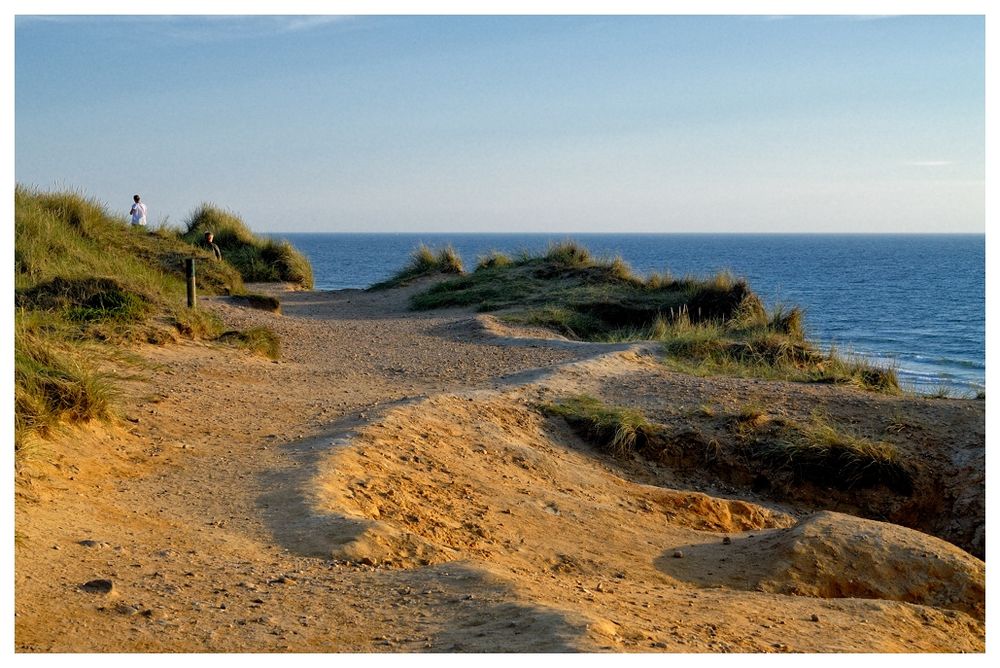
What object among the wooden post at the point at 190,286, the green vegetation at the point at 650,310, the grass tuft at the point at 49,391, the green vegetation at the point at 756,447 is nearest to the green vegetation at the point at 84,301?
the grass tuft at the point at 49,391

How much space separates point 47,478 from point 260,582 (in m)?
1.96

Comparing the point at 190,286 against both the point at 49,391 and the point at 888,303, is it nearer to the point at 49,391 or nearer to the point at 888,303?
the point at 49,391

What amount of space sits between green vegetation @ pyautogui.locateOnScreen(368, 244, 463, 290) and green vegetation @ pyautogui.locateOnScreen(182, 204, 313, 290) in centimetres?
221

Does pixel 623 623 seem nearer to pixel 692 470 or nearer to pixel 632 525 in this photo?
pixel 632 525

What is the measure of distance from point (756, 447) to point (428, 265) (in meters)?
16.3

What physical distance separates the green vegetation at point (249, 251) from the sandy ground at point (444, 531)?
13067mm

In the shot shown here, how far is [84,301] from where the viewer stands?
11.8 m

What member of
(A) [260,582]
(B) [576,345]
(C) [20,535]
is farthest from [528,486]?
(B) [576,345]

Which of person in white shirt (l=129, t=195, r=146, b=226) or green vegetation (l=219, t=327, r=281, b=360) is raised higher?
person in white shirt (l=129, t=195, r=146, b=226)

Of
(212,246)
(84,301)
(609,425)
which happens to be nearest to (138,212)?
(212,246)

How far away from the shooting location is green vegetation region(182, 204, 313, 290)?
24.2 metres

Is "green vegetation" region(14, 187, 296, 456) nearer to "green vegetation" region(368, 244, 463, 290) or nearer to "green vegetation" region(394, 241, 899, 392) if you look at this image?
"green vegetation" region(368, 244, 463, 290)

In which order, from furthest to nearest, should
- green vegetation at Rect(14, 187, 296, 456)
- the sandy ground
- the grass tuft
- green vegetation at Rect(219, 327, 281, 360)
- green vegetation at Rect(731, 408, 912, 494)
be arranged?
green vegetation at Rect(219, 327, 281, 360), green vegetation at Rect(731, 408, 912, 494), green vegetation at Rect(14, 187, 296, 456), the grass tuft, the sandy ground

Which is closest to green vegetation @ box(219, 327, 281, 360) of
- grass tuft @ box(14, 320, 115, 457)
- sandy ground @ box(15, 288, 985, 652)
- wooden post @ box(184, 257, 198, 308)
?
sandy ground @ box(15, 288, 985, 652)
